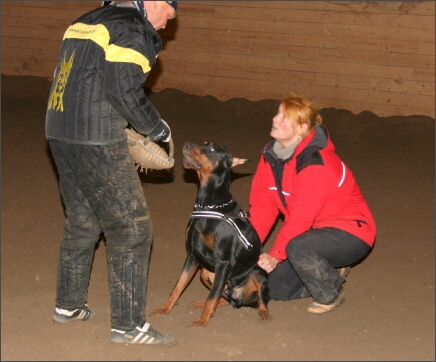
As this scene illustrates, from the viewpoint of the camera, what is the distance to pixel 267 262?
492cm

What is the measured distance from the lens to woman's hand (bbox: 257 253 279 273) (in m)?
4.93

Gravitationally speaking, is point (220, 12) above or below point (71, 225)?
above

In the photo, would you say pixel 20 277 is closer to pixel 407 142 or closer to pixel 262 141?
pixel 262 141

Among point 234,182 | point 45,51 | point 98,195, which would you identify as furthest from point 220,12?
point 98,195

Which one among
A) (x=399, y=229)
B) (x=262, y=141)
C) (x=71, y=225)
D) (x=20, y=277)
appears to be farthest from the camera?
(x=262, y=141)

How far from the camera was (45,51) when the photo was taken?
43.7 feet

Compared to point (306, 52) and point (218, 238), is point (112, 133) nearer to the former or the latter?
point (218, 238)

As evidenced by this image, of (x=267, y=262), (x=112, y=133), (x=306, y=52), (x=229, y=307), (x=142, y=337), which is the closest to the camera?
(x=112, y=133)

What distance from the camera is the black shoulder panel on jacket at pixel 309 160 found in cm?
482

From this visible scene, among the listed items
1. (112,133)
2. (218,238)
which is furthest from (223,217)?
(112,133)

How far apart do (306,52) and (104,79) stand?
7.91m

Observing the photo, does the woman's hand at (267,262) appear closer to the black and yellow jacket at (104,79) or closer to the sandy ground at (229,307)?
the sandy ground at (229,307)

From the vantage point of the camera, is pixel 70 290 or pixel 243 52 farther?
pixel 243 52

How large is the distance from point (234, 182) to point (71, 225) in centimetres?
379
